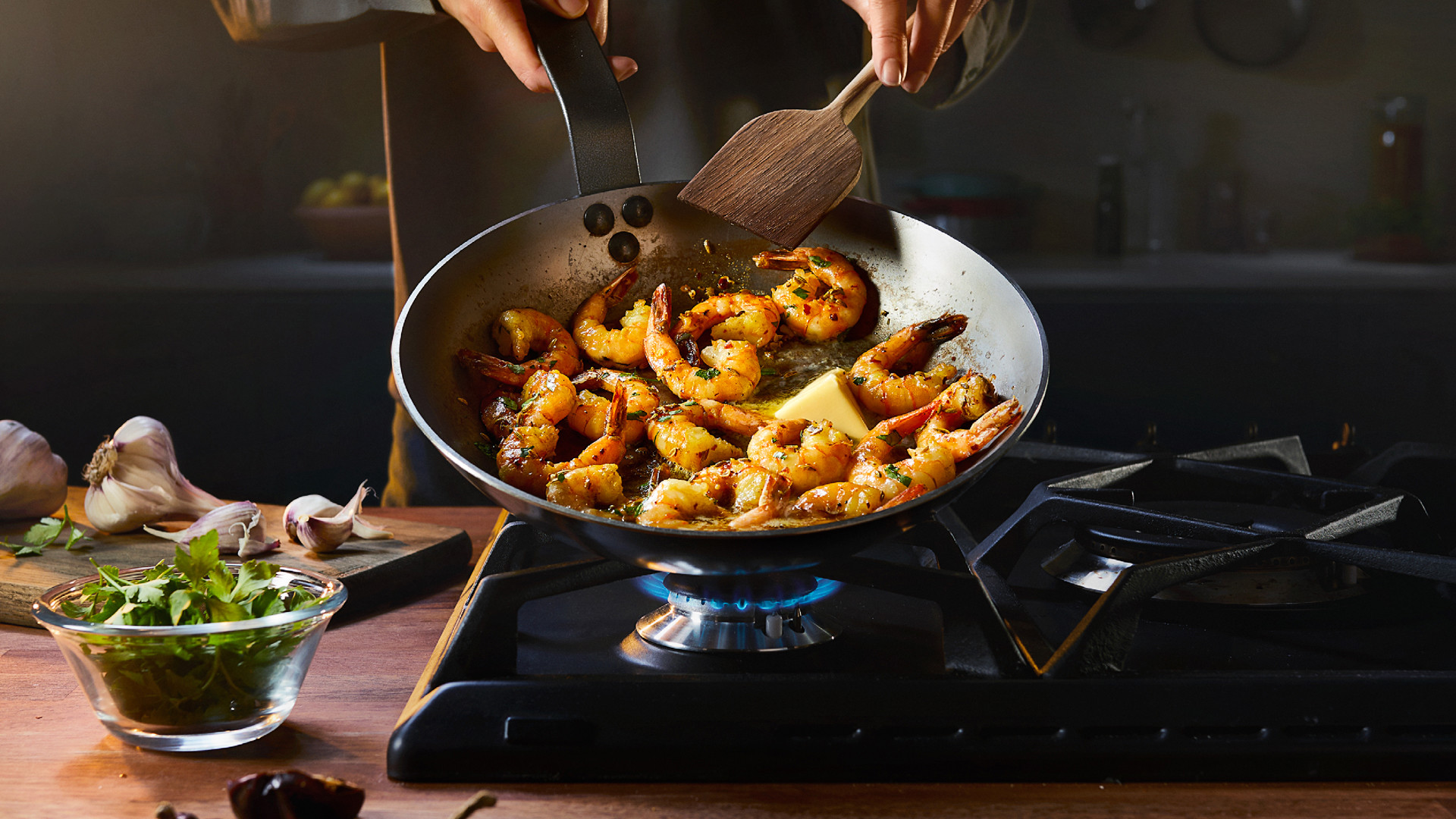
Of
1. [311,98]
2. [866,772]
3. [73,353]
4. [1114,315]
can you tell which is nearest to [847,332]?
[866,772]

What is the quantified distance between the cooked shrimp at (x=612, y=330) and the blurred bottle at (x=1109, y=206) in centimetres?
201

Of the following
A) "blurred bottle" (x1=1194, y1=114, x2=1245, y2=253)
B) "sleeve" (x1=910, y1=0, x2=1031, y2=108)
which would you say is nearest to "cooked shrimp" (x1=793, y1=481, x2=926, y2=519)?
"sleeve" (x1=910, y1=0, x2=1031, y2=108)

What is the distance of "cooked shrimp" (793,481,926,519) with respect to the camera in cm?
77

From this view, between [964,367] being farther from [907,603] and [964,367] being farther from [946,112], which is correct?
[946,112]

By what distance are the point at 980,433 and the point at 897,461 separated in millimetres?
105

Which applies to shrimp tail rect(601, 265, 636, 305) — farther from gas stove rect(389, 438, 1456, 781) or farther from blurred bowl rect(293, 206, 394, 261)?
blurred bowl rect(293, 206, 394, 261)

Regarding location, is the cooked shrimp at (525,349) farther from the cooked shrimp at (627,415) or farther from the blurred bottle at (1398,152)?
the blurred bottle at (1398,152)

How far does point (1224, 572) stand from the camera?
2.60 feet

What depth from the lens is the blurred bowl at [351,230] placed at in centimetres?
255

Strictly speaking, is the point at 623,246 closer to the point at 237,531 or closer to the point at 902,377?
the point at 902,377

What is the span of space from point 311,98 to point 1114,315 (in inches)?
82.3

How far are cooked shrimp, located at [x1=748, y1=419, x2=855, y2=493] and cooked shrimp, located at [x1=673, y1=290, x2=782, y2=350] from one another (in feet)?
0.47

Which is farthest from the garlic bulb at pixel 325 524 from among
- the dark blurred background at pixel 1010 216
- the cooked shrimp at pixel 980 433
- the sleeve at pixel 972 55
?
the dark blurred background at pixel 1010 216

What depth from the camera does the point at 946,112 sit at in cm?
262
